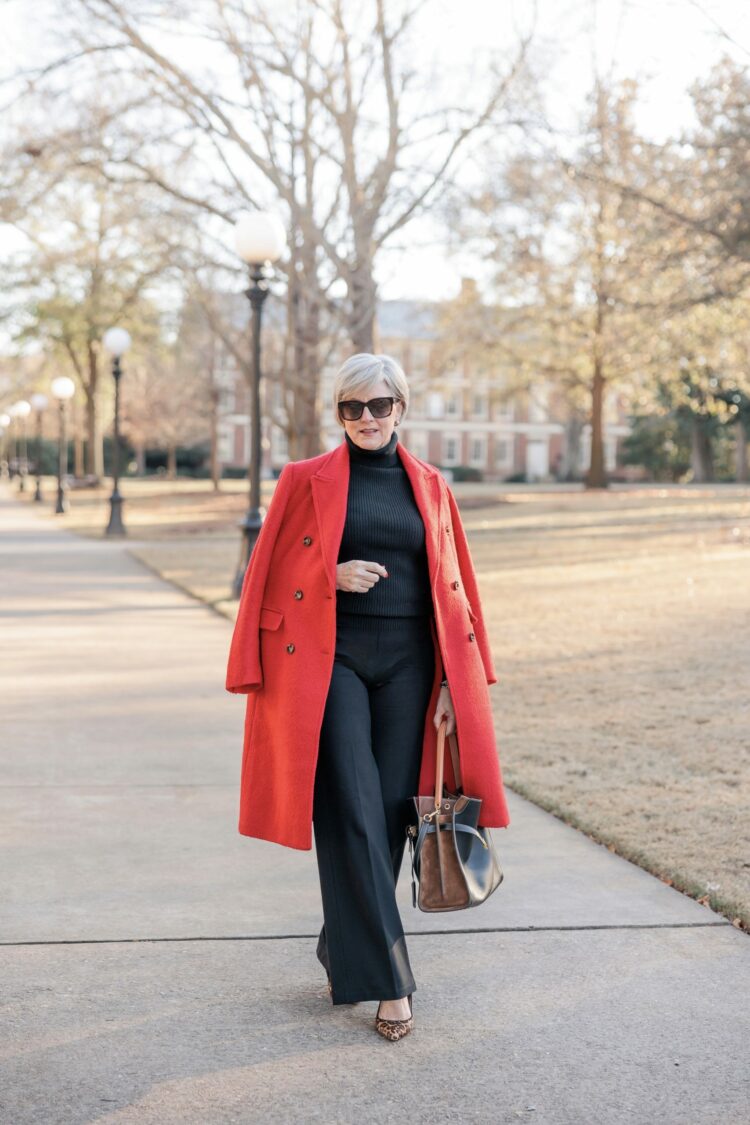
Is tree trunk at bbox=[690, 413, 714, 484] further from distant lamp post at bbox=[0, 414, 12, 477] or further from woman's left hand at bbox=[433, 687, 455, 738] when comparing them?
woman's left hand at bbox=[433, 687, 455, 738]

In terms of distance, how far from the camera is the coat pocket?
3738 mm

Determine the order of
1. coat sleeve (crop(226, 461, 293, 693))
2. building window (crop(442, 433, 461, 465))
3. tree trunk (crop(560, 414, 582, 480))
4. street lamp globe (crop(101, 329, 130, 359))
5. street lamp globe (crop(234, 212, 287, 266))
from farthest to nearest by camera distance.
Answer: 1. building window (crop(442, 433, 461, 465))
2. tree trunk (crop(560, 414, 582, 480))
3. street lamp globe (crop(101, 329, 130, 359))
4. street lamp globe (crop(234, 212, 287, 266))
5. coat sleeve (crop(226, 461, 293, 693))

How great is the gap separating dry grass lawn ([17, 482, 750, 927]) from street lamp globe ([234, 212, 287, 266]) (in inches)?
139

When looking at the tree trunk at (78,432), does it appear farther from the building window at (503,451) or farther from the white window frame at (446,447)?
the building window at (503,451)

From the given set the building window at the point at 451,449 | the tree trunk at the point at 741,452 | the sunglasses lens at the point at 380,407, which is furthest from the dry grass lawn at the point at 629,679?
Result: the building window at the point at 451,449

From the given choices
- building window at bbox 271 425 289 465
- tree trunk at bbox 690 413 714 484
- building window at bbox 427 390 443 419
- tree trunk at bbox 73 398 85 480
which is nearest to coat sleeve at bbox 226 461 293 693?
tree trunk at bbox 73 398 85 480

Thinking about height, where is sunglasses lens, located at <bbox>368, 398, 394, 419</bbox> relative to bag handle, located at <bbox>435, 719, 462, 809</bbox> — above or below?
above

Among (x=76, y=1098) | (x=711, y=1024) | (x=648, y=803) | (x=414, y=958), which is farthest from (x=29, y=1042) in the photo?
(x=648, y=803)

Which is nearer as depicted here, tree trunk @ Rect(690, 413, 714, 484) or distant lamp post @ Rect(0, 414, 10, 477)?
tree trunk @ Rect(690, 413, 714, 484)

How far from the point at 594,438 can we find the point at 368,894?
3828 cm

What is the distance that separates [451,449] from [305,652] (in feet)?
270

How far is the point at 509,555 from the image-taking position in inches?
764

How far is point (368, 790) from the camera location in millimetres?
3646

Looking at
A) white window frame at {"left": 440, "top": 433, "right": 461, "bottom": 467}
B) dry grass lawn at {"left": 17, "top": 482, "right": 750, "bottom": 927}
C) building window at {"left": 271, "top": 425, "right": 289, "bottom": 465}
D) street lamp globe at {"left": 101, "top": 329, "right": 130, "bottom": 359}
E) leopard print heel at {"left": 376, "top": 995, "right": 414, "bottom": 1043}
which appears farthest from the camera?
white window frame at {"left": 440, "top": 433, "right": 461, "bottom": 467}
